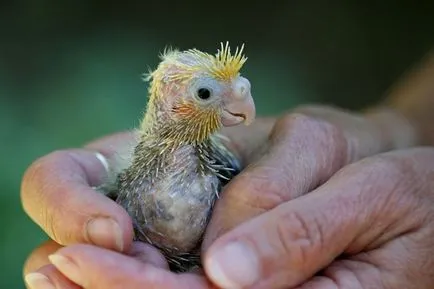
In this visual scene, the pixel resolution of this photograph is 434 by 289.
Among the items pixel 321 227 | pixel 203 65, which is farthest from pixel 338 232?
pixel 203 65

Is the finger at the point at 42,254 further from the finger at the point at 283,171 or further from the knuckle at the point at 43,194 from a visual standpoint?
the finger at the point at 283,171

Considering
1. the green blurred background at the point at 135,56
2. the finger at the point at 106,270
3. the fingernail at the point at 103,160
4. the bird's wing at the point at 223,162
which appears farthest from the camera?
the green blurred background at the point at 135,56

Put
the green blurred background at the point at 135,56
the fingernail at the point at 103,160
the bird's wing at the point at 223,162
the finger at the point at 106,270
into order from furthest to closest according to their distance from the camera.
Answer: the green blurred background at the point at 135,56
the fingernail at the point at 103,160
the bird's wing at the point at 223,162
the finger at the point at 106,270

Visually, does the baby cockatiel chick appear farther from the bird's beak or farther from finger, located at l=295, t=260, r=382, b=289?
finger, located at l=295, t=260, r=382, b=289

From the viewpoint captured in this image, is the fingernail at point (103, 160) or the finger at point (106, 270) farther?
the fingernail at point (103, 160)

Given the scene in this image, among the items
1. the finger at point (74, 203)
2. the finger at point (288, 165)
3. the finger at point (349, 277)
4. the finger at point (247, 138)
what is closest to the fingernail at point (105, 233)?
the finger at point (74, 203)

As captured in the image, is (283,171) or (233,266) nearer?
(233,266)

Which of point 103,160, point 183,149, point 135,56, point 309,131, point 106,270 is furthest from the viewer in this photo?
point 135,56

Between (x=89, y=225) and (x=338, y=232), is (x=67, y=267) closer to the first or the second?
(x=89, y=225)
